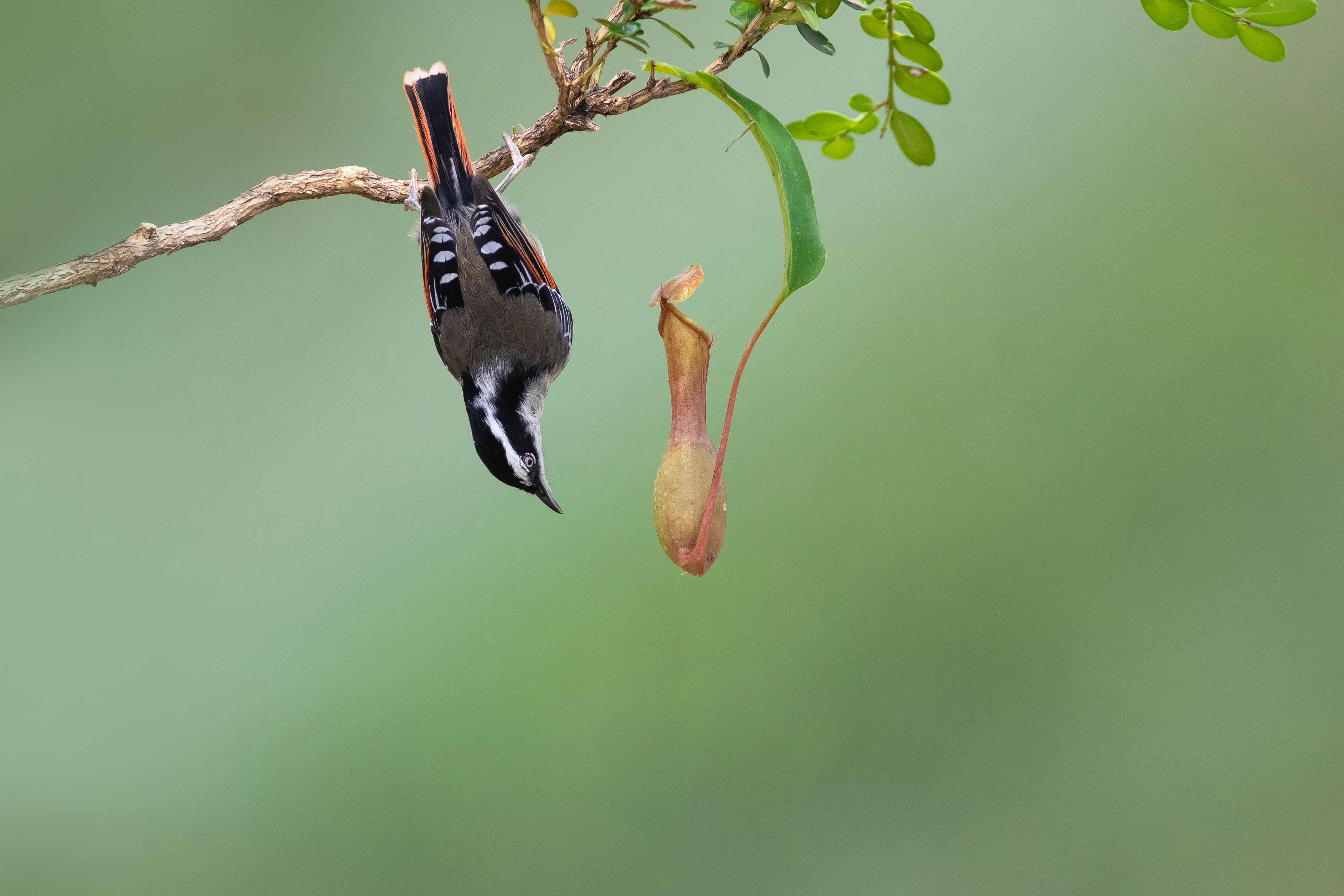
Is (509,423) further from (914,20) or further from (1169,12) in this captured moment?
(1169,12)

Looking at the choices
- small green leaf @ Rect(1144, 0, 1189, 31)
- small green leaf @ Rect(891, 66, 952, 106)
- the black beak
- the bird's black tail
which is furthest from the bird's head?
small green leaf @ Rect(1144, 0, 1189, 31)

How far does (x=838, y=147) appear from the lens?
39.0 inches

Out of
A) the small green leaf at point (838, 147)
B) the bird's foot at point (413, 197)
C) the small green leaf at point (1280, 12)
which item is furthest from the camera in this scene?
the bird's foot at point (413, 197)

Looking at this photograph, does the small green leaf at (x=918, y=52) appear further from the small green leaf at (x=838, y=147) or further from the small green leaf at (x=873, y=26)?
the small green leaf at (x=838, y=147)

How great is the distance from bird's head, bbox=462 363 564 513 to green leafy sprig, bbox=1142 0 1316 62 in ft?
2.48

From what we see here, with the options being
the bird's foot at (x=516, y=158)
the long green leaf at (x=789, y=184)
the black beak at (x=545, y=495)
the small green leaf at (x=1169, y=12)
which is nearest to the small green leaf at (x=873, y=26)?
the long green leaf at (x=789, y=184)

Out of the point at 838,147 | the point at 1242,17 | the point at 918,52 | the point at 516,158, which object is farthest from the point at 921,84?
the point at 516,158

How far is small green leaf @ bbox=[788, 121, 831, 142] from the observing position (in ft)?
3.04

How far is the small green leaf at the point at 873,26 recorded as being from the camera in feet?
2.61

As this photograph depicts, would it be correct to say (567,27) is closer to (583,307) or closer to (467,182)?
(583,307)

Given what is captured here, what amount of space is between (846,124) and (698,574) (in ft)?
1.51

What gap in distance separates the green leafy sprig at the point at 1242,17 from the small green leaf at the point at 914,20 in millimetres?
186

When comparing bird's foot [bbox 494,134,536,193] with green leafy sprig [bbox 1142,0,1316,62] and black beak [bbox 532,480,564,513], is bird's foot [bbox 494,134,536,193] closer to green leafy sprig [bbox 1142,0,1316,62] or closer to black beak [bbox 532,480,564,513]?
black beak [bbox 532,480,564,513]

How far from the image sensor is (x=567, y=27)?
1685mm
